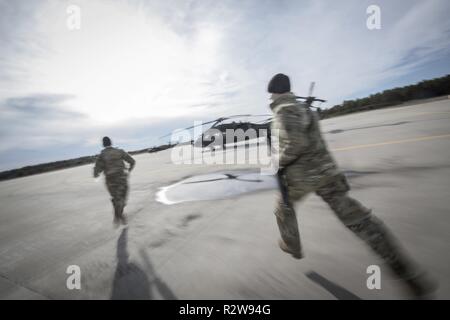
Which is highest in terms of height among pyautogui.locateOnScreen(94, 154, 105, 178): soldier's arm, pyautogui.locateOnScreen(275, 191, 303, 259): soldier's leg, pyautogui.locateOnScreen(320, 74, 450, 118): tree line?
pyautogui.locateOnScreen(320, 74, 450, 118): tree line

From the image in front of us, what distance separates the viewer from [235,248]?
9.57ft

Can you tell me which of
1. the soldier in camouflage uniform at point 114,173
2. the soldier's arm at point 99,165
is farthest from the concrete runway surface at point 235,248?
the soldier's arm at point 99,165

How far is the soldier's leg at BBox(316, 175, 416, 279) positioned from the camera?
174 cm

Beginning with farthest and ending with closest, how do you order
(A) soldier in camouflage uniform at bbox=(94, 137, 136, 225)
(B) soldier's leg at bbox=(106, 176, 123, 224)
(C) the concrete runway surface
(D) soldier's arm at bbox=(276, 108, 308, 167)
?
(A) soldier in camouflage uniform at bbox=(94, 137, 136, 225) < (B) soldier's leg at bbox=(106, 176, 123, 224) < (C) the concrete runway surface < (D) soldier's arm at bbox=(276, 108, 308, 167)

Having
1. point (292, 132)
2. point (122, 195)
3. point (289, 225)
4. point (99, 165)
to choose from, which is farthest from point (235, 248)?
point (99, 165)

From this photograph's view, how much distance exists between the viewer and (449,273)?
1.94 meters

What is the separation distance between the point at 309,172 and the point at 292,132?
386 mm

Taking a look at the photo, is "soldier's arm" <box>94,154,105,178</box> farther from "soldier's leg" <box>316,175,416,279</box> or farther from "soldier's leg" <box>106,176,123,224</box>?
"soldier's leg" <box>316,175,416,279</box>

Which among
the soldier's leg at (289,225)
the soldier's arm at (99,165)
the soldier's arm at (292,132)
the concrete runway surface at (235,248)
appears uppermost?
the soldier's arm at (292,132)

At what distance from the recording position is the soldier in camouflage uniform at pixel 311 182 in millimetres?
1760

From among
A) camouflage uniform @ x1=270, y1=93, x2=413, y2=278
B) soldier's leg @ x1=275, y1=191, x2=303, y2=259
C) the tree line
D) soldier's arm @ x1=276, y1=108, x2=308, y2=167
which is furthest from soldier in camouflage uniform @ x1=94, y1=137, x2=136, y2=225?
the tree line

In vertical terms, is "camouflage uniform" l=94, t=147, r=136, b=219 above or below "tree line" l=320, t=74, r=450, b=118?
below

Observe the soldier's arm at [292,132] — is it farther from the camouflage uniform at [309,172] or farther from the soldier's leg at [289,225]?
the soldier's leg at [289,225]

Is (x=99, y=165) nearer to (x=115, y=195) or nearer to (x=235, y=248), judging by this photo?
(x=115, y=195)
